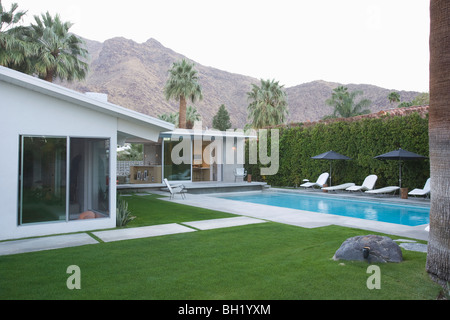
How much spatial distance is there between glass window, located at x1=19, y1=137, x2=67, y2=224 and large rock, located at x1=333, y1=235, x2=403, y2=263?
5795mm

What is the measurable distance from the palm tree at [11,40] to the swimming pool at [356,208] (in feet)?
41.5

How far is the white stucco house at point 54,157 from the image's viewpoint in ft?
23.2

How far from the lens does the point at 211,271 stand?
482 cm

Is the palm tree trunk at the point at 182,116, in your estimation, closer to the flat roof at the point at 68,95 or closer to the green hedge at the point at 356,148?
the green hedge at the point at 356,148

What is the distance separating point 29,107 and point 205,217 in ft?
16.3

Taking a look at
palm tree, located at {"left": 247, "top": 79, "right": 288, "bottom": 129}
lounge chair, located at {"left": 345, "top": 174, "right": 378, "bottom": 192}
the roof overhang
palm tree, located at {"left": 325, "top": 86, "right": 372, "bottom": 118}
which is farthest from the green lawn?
palm tree, located at {"left": 325, "top": 86, "right": 372, "bottom": 118}

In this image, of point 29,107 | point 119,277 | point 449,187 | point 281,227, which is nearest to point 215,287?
point 119,277

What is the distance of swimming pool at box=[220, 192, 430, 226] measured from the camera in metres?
11.4

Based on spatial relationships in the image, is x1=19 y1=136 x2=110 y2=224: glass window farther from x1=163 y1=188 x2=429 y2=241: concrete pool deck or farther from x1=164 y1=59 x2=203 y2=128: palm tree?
x1=164 y1=59 x2=203 y2=128: palm tree

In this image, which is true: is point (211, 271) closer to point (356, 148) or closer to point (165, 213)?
point (165, 213)

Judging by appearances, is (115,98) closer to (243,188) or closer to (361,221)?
(243,188)

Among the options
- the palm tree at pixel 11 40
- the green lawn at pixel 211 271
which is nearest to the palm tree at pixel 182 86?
the palm tree at pixel 11 40

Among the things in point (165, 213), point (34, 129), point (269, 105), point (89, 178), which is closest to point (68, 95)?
point (34, 129)

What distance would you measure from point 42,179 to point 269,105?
26635 millimetres
